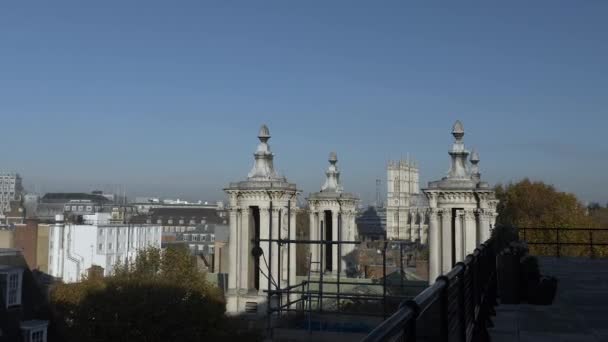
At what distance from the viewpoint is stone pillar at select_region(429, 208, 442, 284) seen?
23766 millimetres

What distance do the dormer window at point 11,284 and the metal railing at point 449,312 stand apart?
800 inches

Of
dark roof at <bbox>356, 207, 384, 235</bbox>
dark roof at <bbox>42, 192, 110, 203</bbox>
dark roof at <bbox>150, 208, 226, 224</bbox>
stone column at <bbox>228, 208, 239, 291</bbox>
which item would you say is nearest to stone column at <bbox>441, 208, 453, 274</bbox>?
stone column at <bbox>228, 208, 239, 291</bbox>

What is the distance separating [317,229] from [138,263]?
19.0m

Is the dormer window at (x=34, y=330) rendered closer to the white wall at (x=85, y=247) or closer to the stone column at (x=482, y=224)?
the stone column at (x=482, y=224)

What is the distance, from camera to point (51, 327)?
29203mm

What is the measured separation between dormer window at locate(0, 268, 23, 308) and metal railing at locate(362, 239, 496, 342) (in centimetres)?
2032

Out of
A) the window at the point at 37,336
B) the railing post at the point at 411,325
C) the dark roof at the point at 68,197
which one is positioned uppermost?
the dark roof at the point at 68,197

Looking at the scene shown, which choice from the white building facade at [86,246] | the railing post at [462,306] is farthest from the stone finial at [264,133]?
the white building facade at [86,246]

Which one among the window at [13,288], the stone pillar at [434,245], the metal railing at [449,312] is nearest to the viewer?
the metal railing at [449,312]

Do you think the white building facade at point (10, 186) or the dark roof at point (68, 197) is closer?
the dark roof at point (68, 197)

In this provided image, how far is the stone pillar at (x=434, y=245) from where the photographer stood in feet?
78.0

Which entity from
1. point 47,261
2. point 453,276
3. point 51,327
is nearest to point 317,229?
point 51,327

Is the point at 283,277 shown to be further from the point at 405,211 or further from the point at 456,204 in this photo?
the point at 405,211

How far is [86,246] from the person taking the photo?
6519 centimetres
